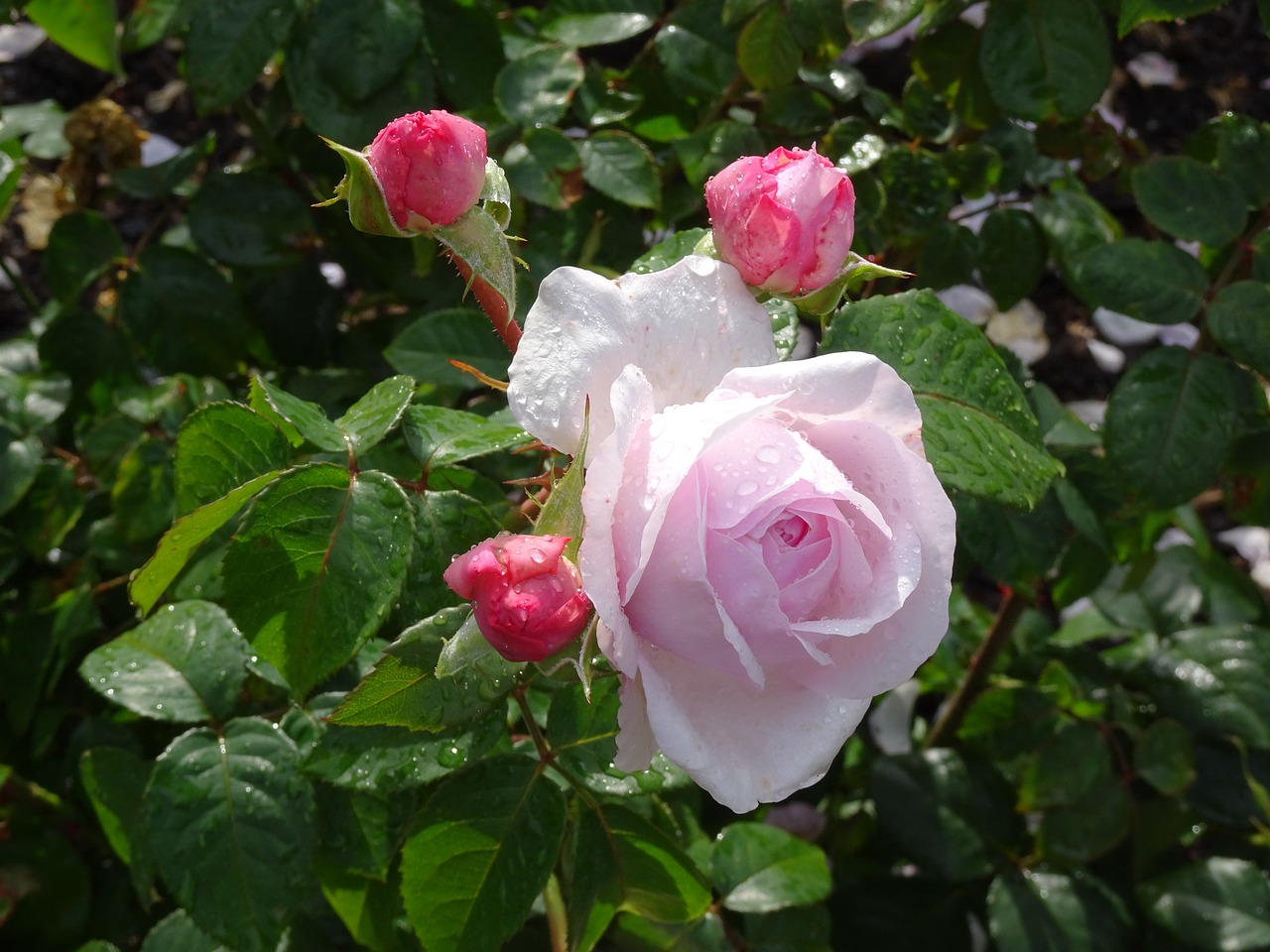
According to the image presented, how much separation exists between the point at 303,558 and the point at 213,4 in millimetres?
917

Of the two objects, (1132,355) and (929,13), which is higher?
(929,13)

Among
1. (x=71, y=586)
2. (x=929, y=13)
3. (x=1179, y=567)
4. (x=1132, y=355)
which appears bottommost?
(x=1132, y=355)

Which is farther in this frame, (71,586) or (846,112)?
(71,586)

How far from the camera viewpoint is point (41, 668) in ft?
5.11

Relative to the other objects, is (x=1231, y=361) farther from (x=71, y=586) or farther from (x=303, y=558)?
(x=71, y=586)

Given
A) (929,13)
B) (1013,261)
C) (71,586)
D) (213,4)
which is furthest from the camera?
(71,586)

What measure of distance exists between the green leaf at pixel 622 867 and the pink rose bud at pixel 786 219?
0.52 meters

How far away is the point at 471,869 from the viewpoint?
0.90 metres

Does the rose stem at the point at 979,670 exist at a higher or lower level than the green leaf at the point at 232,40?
lower

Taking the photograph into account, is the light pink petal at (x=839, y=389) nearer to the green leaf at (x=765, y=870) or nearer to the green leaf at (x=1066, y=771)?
the green leaf at (x=765, y=870)

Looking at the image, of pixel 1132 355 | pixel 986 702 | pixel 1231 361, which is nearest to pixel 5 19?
pixel 1231 361

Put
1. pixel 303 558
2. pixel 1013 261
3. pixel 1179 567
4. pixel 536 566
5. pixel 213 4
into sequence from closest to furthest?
pixel 536 566 → pixel 303 558 → pixel 213 4 → pixel 1013 261 → pixel 1179 567

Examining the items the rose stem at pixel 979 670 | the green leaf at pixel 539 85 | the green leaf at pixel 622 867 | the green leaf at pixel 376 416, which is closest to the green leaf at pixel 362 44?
the green leaf at pixel 539 85

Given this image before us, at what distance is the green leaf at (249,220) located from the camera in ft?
5.29
